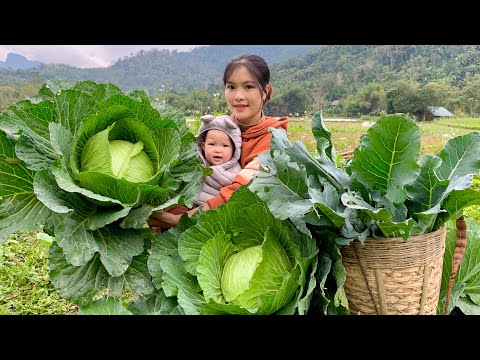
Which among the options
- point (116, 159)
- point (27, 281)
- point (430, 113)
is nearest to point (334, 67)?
point (430, 113)

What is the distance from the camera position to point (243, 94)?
9.12 feet

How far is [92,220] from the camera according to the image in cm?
202

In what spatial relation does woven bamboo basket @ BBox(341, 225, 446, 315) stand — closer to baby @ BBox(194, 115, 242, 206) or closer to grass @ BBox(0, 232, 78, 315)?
baby @ BBox(194, 115, 242, 206)

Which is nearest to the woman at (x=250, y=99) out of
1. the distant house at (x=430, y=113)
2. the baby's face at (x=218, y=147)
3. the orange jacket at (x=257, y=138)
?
the orange jacket at (x=257, y=138)

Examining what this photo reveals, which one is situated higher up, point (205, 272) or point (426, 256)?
point (426, 256)

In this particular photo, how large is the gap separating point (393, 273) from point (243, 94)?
1.45 metres

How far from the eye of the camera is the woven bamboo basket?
175 cm

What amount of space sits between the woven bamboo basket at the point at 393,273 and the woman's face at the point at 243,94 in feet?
4.11

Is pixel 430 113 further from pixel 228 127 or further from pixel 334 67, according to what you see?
pixel 228 127

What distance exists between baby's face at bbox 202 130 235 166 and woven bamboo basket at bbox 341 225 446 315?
3.69 feet

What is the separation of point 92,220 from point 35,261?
272cm

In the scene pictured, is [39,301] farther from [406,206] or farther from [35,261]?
[406,206]

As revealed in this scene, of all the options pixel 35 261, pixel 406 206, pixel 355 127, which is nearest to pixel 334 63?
pixel 355 127

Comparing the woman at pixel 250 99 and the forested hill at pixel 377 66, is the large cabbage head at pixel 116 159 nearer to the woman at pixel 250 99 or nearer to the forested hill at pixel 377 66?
the woman at pixel 250 99
